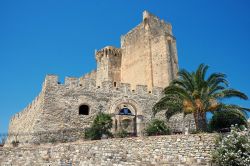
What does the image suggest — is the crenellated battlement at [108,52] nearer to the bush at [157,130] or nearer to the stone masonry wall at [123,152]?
the bush at [157,130]


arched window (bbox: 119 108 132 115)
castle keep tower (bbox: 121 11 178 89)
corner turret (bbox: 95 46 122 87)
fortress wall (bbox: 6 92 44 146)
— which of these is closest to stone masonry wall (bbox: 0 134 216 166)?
fortress wall (bbox: 6 92 44 146)

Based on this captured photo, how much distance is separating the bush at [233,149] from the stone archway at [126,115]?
9243mm

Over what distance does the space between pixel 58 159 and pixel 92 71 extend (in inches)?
809

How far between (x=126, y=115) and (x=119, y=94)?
1.76m

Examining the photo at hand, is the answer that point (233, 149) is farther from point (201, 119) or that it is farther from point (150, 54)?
point (150, 54)

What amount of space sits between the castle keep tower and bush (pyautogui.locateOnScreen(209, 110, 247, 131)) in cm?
1165

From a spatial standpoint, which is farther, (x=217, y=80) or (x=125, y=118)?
(x=125, y=118)

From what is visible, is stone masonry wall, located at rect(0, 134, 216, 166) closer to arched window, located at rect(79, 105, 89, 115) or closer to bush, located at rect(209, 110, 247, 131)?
bush, located at rect(209, 110, 247, 131)

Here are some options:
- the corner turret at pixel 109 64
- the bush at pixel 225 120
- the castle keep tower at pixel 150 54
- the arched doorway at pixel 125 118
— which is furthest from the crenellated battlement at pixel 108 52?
the bush at pixel 225 120

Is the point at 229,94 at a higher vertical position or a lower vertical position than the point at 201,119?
higher

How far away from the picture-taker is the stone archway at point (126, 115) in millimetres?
22552

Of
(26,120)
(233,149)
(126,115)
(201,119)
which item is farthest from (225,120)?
(26,120)

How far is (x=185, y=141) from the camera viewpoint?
564 inches

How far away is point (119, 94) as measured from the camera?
23719mm
